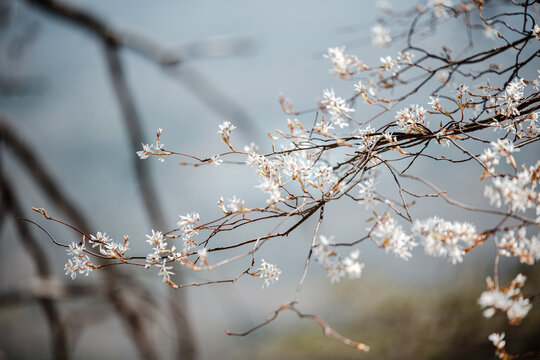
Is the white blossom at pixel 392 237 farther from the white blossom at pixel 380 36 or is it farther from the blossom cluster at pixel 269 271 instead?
the white blossom at pixel 380 36

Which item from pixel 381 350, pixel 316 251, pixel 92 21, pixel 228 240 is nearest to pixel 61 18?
pixel 92 21

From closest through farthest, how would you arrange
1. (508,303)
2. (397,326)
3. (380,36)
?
(508,303)
(380,36)
(397,326)

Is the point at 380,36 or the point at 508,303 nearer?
the point at 508,303

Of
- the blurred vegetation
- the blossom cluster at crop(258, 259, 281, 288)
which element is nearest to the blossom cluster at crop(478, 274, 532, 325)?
the blossom cluster at crop(258, 259, 281, 288)

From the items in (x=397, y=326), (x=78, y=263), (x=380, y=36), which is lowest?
(x=78, y=263)

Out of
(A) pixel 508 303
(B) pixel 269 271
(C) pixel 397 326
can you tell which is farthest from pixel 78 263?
(C) pixel 397 326

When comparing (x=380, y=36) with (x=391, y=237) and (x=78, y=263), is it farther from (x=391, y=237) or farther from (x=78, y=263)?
(x=78, y=263)

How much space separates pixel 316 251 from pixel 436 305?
8.99 feet

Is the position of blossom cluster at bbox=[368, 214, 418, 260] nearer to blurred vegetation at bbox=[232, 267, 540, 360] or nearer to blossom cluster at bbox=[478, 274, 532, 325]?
blossom cluster at bbox=[478, 274, 532, 325]

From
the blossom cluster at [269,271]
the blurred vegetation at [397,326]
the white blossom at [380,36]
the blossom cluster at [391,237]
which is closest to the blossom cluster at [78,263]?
the blossom cluster at [269,271]

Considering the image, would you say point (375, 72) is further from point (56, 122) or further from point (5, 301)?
point (56, 122)

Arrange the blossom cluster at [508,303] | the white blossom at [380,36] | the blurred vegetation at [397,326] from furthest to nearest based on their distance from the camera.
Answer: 1. the blurred vegetation at [397,326]
2. the white blossom at [380,36]
3. the blossom cluster at [508,303]

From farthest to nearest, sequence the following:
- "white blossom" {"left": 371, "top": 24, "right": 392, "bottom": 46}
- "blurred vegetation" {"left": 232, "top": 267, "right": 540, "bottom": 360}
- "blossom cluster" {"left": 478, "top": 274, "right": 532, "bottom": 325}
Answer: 1. "blurred vegetation" {"left": 232, "top": 267, "right": 540, "bottom": 360}
2. "white blossom" {"left": 371, "top": 24, "right": 392, "bottom": 46}
3. "blossom cluster" {"left": 478, "top": 274, "right": 532, "bottom": 325}

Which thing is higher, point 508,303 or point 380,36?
point 380,36
